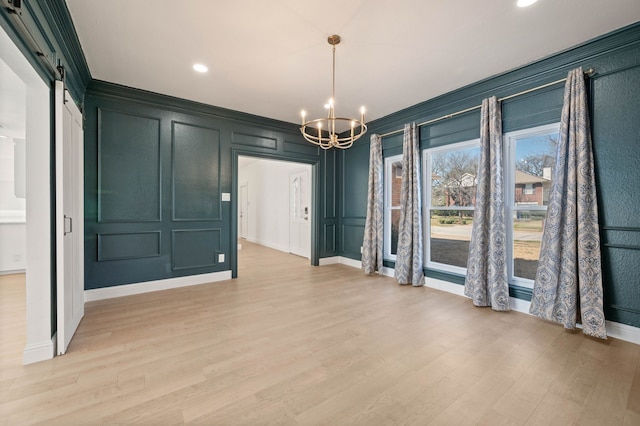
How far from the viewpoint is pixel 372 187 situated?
4.74 metres

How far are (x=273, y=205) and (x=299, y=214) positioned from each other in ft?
4.88

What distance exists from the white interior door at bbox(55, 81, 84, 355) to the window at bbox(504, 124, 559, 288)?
440cm

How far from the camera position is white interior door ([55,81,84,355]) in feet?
6.70

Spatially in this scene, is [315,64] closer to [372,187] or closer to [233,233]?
[372,187]

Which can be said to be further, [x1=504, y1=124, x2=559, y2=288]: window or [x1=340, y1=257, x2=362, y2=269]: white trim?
[x1=340, y1=257, x2=362, y2=269]: white trim

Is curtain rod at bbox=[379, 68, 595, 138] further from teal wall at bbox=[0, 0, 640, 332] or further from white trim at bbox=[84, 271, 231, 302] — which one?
white trim at bbox=[84, 271, 231, 302]

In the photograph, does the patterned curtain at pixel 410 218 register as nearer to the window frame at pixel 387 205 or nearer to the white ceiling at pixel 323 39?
the window frame at pixel 387 205

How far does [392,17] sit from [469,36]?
0.81 m

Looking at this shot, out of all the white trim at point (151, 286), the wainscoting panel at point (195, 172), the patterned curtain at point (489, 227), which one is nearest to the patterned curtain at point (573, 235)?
the patterned curtain at point (489, 227)

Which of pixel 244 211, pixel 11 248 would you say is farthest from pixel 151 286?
pixel 244 211

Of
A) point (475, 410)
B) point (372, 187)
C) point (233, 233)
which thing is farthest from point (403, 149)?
point (475, 410)

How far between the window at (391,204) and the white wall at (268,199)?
7.15ft

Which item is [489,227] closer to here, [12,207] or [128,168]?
[128,168]

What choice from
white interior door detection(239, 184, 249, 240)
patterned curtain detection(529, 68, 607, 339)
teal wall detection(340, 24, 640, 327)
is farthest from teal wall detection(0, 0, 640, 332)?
white interior door detection(239, 184, 249, 240)
